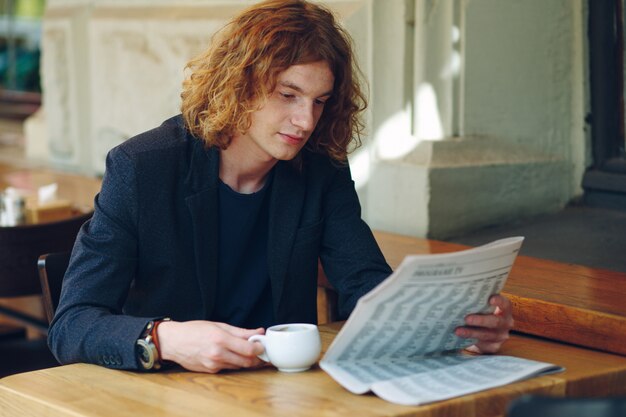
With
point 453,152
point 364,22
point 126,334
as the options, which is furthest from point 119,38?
point 126,334

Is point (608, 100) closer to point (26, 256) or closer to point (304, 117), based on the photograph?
point (304, 117)

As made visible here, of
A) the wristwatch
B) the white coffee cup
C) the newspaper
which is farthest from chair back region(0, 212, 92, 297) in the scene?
the newspaper

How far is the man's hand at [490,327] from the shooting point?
211 centimetres

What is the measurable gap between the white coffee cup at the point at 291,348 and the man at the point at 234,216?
4cm

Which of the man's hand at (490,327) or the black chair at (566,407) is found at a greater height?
the black chair at (566,407)

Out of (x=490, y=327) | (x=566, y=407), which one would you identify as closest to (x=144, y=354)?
(x=490, y=327)

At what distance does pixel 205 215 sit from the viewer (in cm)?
241

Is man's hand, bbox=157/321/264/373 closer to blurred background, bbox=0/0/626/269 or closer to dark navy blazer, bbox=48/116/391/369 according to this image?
dark navy blazer, bbox=48/116/391/369

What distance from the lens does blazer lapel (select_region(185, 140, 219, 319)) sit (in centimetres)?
240

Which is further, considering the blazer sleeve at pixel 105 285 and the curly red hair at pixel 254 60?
the curly red hair at pixel 254 60

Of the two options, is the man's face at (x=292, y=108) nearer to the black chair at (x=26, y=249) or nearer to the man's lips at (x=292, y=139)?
the man's lips at (x=292, y=139)

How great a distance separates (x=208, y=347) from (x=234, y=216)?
0.56 m

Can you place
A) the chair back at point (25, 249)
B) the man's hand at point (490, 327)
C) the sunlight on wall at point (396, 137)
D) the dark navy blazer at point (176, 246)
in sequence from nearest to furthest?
the man's hand at point (490, 327), the dark navy blazer at point (176, 246), the chair back at point (25, 249), the sunlight on wall at point (396, 137)

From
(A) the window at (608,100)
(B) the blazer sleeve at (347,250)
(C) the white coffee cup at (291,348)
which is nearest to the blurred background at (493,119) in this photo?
(A) the window at (608,100)
